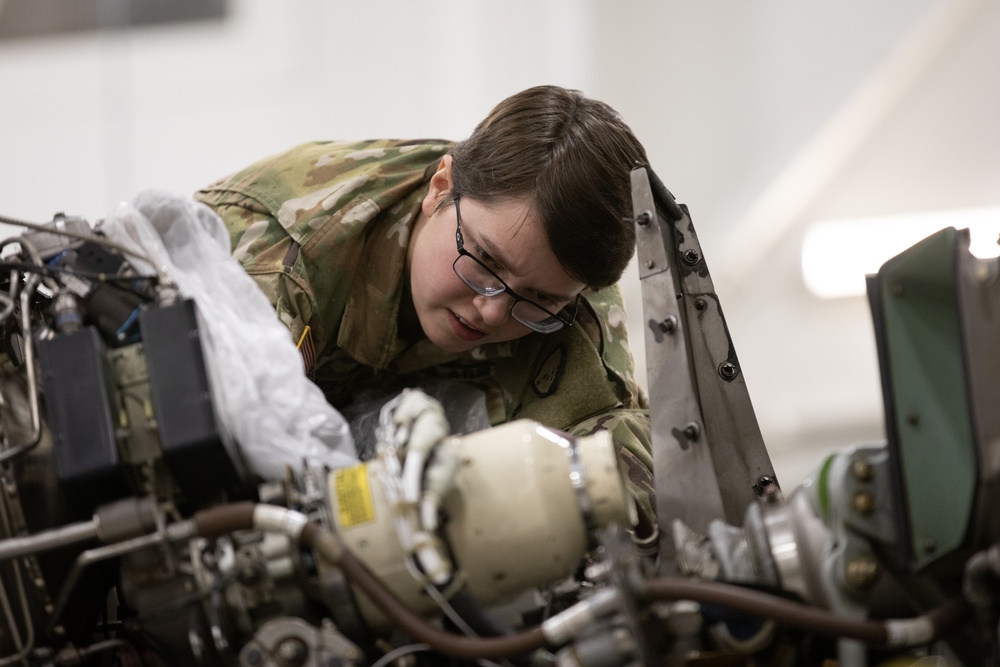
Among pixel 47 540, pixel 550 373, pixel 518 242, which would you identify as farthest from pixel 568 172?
pixel 47 540

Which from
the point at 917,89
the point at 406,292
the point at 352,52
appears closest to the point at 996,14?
the point at 917,89

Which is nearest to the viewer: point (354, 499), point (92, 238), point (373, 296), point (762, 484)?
point (354, 499)

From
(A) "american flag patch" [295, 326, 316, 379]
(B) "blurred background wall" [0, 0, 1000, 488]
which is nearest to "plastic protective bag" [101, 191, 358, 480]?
(A) "american flag patch" [295, 326, 316, 379]

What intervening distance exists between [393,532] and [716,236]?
2.86 m

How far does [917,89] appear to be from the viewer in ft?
10.9

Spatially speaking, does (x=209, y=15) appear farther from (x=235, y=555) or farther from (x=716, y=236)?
(x=235, y=555)

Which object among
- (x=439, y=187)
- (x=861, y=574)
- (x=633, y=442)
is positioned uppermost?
(x=439, y=187)

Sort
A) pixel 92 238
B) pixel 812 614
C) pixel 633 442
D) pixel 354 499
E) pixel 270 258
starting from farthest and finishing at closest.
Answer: pixel 270 258
pixel 633 442
pixel 92 238
pixel 354 499
pixel 812 614

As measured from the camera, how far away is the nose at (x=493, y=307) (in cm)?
144

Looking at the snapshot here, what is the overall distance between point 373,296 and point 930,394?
994 mm

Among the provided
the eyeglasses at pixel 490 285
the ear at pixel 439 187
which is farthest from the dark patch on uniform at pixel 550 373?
the ear at pixel 439 187

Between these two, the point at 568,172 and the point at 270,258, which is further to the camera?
the point at 270,258

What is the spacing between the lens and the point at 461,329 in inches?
59.4

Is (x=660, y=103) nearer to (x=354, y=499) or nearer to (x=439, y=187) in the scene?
(x=439, y=187)
